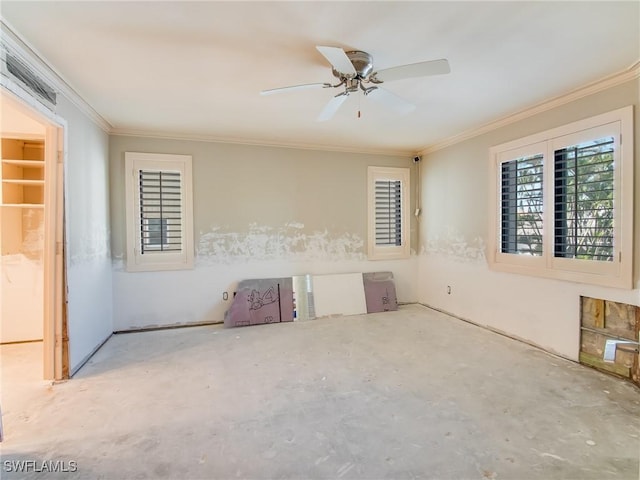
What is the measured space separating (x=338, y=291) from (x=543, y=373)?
9.00 feet

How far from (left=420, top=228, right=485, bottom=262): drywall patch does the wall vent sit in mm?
4739

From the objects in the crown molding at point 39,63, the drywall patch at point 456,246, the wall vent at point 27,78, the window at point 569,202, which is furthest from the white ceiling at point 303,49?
the drywall patch at point 456,246

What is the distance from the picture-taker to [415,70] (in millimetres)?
2129

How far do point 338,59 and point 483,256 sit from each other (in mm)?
3249

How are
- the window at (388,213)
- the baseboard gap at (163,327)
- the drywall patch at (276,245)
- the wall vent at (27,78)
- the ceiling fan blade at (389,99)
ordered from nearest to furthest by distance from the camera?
1. the wall vent at (27,78)
2. the ceiling fan blade at (389,99)
3. the baseboard gap at (163,327)
4. the drywall patch at (276,245)
5. the window at (388,213)

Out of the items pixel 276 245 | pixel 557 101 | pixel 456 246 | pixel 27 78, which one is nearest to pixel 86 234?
pixel 27 78

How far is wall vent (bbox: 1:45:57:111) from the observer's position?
7.02 feet

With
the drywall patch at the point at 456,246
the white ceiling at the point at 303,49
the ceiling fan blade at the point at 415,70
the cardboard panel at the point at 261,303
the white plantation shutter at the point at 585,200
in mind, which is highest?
the white ceiling at the point at 303,49

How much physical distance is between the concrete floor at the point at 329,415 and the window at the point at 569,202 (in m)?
0.97

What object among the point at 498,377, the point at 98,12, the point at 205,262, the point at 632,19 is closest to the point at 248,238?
the point at 205,262

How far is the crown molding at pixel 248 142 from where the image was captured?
4.22m

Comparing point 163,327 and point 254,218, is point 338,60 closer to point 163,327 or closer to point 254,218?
point 254,218

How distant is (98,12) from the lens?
191 cm

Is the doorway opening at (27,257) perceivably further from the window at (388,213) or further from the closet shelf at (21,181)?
the window at (388,213)
